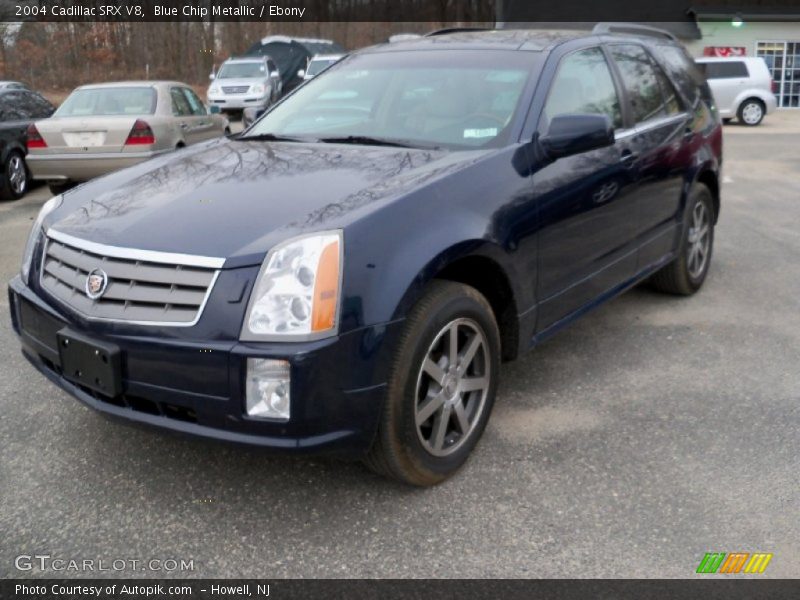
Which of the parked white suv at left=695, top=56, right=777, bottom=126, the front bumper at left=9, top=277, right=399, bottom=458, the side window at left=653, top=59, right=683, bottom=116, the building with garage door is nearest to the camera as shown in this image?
the front bumper at left=9, top=277, right=399, bottom=458

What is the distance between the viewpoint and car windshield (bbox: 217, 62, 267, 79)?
2444 cm

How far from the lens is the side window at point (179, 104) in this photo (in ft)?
35.6

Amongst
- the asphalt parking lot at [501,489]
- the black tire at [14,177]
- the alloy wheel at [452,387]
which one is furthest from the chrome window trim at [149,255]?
the black tire at [14,177]

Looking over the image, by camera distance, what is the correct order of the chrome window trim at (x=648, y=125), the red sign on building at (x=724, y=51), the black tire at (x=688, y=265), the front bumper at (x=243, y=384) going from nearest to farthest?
the front bumper at (x=243, y=384) < the chrome window trim at (x=648, y=125) < the black tire at (x=688, y=265) < the red sign on building at (x=724, y=51)

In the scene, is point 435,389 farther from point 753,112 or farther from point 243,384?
point 753,112

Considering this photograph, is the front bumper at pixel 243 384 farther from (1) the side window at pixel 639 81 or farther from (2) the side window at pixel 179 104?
(2) the side window at pixel 179 104

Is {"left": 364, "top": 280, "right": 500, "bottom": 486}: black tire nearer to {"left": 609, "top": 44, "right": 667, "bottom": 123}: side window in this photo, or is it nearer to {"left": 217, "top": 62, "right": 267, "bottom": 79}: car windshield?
{"left": 609, "top": 44, "right": 667, "bottom": 123}: side window

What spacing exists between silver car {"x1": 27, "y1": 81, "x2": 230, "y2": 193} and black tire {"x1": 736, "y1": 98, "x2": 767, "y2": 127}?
55.7 feet

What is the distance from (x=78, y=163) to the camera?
987cm

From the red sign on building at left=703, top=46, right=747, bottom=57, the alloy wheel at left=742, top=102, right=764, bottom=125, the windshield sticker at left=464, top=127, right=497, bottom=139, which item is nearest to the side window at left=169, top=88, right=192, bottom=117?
the windshield sticker at left=464, top=127, right=497, bottom=139

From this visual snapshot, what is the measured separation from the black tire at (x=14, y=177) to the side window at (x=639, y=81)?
8.44 m

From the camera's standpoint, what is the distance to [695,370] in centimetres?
441

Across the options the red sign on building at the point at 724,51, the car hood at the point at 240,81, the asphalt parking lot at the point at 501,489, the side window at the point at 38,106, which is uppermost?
the red sign on building at the point at 724,51

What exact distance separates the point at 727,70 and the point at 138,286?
22.5 meters
